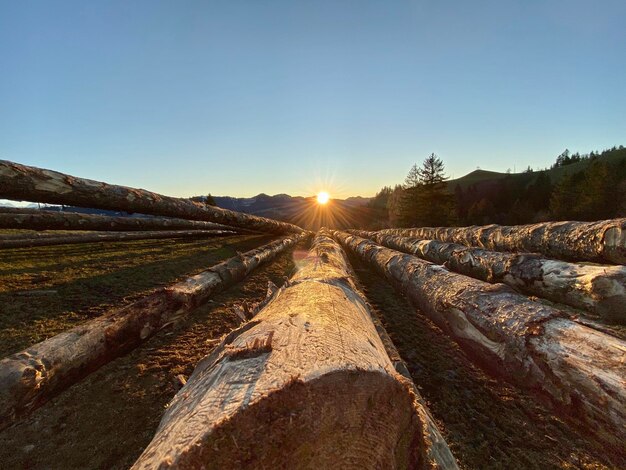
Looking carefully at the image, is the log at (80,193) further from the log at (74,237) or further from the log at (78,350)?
the log at (74,237)

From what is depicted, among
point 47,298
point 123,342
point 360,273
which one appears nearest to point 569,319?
point 123,342

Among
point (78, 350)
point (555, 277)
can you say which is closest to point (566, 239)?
point (555, 277)

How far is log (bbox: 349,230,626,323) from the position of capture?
2.73 metres

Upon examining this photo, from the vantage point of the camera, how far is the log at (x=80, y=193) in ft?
10.2

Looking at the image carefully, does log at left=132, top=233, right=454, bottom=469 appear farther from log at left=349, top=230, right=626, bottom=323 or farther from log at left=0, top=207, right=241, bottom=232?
log at left=0, top=207, right=241, bottom=232

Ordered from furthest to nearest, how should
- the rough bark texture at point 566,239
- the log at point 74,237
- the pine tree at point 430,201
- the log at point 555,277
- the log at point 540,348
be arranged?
the pine tree at point 430,201 → the log at point 74,237 → the rough bark texture at point 566,239 → the log at point 555,277 → the log at point 540,348

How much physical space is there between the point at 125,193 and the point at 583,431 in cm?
546

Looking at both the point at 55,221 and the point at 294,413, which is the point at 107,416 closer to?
the point at 294,413

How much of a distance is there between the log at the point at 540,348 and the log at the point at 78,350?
281cm

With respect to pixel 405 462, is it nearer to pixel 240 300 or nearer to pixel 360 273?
pixel 240 300

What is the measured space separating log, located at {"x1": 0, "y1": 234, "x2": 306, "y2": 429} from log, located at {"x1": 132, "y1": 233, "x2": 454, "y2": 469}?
1067mm

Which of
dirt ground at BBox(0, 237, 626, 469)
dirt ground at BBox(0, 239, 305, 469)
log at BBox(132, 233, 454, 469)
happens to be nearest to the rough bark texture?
dirt ground at BBox(0, 237, 626, 469)

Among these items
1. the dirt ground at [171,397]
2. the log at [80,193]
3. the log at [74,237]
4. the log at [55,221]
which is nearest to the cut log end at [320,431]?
the dirt ground at [171,397]

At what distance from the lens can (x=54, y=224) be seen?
5.41m
